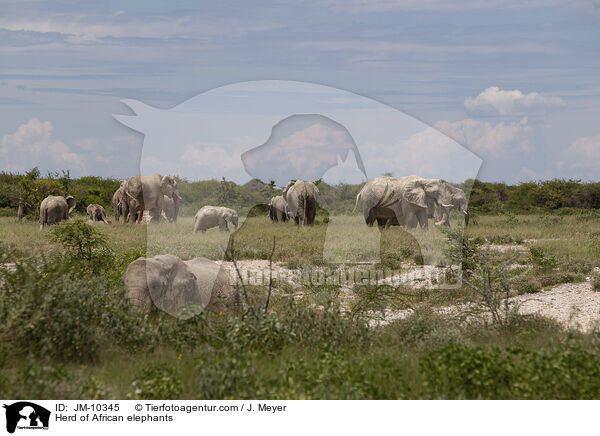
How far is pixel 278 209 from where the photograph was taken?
26.3 m

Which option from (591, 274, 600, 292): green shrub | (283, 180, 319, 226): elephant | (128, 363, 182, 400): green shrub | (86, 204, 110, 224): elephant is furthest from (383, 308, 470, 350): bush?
(86, 204, 110, 224): elephant

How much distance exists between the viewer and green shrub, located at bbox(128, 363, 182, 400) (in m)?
5.52

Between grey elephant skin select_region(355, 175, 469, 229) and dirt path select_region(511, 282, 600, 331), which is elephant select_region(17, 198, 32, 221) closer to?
grey elephant skin select_region(355, 175, 469, 229)

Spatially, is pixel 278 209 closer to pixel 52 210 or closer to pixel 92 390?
pixel 52 210

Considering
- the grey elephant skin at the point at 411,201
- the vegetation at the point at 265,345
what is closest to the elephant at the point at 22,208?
the grey elephant skin at the point at 411,201

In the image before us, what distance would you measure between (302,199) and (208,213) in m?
3.69

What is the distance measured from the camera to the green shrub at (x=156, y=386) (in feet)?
18.1

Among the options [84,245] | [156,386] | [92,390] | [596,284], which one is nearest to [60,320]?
[92,390]

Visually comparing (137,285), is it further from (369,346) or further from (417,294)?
(417,294)

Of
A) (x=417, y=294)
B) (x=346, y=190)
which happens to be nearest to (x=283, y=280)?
(x=417, y=294)

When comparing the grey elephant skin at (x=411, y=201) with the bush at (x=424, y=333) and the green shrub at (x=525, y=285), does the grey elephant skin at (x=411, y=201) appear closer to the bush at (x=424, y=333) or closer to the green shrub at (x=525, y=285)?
the green shrub at (x=525, y=285)

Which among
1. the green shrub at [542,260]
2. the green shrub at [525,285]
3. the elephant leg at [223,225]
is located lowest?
the green shrub at [525,285]

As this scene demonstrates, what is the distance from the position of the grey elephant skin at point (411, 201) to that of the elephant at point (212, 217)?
14.7ft
